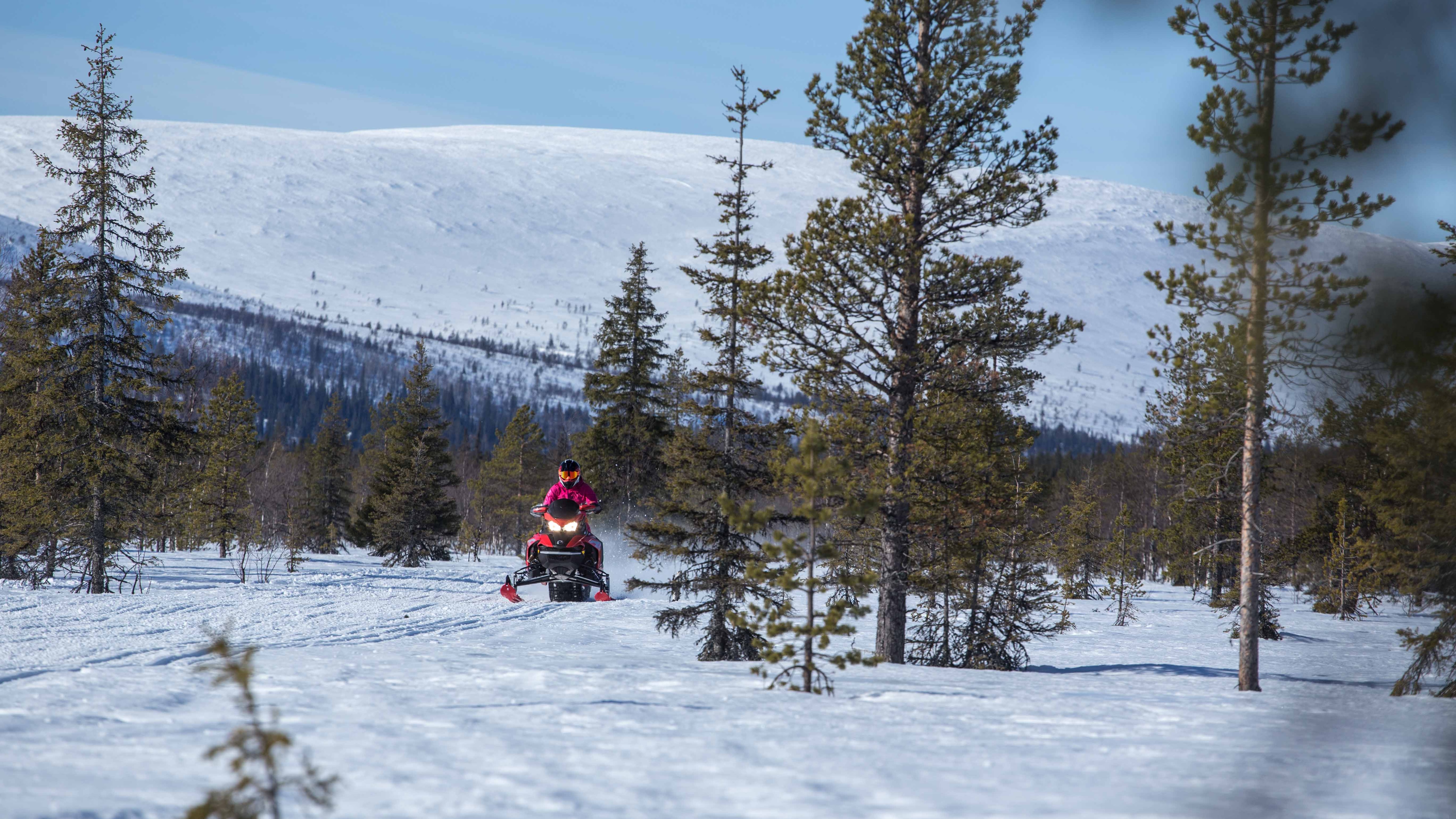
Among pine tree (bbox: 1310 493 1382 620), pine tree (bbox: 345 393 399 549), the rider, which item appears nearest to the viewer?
the rider

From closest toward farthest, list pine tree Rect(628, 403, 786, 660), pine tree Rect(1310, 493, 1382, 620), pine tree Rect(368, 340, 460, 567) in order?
pine tree Rect(628, 403, 786, 660)
pine tree Rect(1310, 493, 1382, 620)
pine tree Rect(368, 340, 460, 567)

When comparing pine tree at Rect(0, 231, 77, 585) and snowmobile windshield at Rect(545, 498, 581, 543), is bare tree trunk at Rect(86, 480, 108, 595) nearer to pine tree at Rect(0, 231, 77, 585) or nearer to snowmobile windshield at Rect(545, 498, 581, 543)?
pine tree at Rect(0, 231, 77, 585)

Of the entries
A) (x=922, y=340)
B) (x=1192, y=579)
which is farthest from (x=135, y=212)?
(x=1192, y=579)

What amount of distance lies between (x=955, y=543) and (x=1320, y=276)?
15.0 m

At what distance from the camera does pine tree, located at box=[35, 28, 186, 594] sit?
22250 mm

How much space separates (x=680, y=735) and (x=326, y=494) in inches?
2160

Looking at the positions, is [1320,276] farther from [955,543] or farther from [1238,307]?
[955,543]

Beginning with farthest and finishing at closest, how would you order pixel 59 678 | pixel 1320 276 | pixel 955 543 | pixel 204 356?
1. pixel 204 356
2. pixel 955 543
3. pixel 59 678
4. pixel 1320 276

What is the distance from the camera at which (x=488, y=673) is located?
10.9 m

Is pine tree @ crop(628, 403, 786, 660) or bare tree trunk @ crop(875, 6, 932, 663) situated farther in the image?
pine tree @ crop(628, 403, 786, 660)

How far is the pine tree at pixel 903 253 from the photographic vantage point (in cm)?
1431

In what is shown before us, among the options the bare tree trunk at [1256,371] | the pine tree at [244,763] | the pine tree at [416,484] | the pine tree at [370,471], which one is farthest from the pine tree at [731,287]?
the pine tree at [370,471]

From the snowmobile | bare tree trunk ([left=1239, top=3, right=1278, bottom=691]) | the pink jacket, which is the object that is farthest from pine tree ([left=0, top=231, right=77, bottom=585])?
bare tree trunk ([left=1239, top=3, right=1278, bottom=691])

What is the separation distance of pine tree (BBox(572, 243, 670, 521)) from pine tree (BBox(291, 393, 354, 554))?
26.3 m
